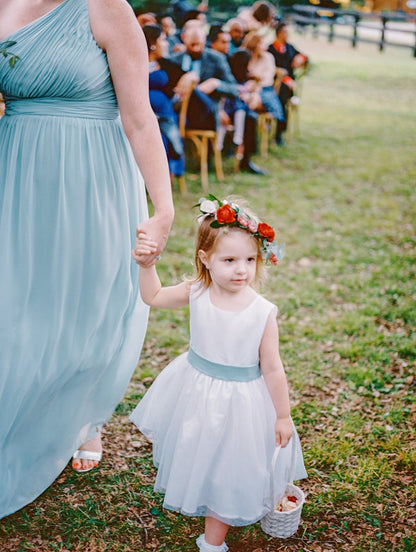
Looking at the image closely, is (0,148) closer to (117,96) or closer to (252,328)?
(117,96)

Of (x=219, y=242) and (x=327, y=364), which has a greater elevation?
(x=219, y=242)

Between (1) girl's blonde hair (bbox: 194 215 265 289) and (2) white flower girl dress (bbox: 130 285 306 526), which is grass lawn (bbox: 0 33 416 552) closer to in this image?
(2) white flower girl dress (bbox: 130 285 306 526)

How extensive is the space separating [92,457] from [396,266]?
361cm

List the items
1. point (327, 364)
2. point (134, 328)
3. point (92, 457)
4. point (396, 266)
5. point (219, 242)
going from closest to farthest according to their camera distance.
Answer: point (219, 242) → point (134, 328) → point (92, 457) → point (327, 364) → point (396, 266)

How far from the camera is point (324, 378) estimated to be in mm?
3898

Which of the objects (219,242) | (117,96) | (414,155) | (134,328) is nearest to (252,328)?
(219,242)

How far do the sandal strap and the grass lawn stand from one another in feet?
0.23

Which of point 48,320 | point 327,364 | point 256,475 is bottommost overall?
point 327,364

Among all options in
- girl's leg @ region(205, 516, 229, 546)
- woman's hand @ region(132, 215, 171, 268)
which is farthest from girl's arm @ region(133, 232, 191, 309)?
girl's leg @ region(205, 516, 229, 546)

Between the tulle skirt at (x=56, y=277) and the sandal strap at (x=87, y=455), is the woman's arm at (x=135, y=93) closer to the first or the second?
the tulle skirt at (x=56, y=277)

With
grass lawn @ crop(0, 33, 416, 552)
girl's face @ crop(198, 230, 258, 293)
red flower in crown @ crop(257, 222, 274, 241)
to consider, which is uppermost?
red flower in crown @ crop(257, 222, 274, 241)

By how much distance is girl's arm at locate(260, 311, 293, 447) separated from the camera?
7.12 ft

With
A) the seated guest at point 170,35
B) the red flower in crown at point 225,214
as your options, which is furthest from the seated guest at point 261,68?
the red flower in crown at point 225,214

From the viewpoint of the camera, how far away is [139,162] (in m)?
2.21
